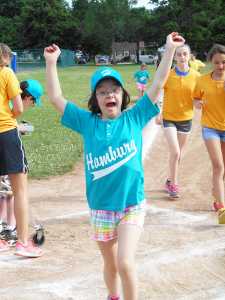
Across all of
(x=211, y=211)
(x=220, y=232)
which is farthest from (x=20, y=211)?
(x=211, y=211)

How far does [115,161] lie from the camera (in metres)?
2.79

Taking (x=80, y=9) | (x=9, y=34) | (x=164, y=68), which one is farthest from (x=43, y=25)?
(x=164, y=68)

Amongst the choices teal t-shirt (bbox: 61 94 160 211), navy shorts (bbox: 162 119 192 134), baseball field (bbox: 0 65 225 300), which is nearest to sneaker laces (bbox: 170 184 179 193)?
baseball field (bbox: 0 65 225 300)

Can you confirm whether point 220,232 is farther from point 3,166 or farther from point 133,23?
point 133,23

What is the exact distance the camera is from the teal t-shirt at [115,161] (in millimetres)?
2768

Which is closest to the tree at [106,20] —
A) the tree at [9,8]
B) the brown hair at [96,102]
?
the tree at [9,8]

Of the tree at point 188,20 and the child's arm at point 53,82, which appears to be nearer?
the child's arm at point 53,82

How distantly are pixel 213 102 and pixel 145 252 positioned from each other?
223cm

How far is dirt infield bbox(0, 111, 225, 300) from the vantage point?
10.9 ft

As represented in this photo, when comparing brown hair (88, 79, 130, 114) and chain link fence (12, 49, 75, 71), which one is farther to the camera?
chain link fence (12, 49, 75, 71)

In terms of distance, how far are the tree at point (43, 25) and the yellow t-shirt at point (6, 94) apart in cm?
7255

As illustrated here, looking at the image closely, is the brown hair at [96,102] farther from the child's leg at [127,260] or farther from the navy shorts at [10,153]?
the navy shorts at [10,153]

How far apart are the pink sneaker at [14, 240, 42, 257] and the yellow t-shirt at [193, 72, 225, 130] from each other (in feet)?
9.05

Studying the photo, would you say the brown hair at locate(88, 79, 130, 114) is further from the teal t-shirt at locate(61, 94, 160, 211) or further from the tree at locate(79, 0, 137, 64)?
the tree at locate(79, 0, 137, 64)
